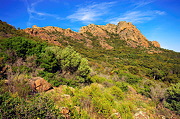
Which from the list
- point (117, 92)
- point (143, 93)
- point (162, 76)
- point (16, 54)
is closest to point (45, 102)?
point (117, 92)

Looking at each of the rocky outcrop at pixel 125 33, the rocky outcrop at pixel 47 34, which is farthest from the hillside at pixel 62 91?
the rocky outcrop at pixel 125 33

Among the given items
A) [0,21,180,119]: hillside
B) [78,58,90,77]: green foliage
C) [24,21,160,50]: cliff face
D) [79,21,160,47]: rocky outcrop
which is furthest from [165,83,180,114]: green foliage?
[79,21,160,47]: rocky outcrop

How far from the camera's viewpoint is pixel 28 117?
2.35 meters

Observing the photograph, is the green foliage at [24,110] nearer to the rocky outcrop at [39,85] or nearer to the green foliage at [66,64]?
the rocky outcrop at [39,85]

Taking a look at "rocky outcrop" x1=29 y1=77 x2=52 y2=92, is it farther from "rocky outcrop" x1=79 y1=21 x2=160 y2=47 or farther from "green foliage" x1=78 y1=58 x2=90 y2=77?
"rocky outcrop" x1=79 y1=21 x2=160 y2=47

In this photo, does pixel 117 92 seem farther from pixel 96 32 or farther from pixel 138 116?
pixel 96 32

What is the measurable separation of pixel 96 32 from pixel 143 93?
327 ft

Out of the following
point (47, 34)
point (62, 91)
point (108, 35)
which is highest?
point (108, 35)

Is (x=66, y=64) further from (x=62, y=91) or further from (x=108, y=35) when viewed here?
(x=108, y=35)

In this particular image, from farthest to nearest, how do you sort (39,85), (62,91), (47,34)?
(47,34) → (62,91) → (39,85)

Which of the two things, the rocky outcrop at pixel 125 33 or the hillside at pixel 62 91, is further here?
the rocky outcrop at pixel 125 33

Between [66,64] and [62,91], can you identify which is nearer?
[62,91]

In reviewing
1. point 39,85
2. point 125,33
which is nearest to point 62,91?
point 39,85

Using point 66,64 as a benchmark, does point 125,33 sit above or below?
above
